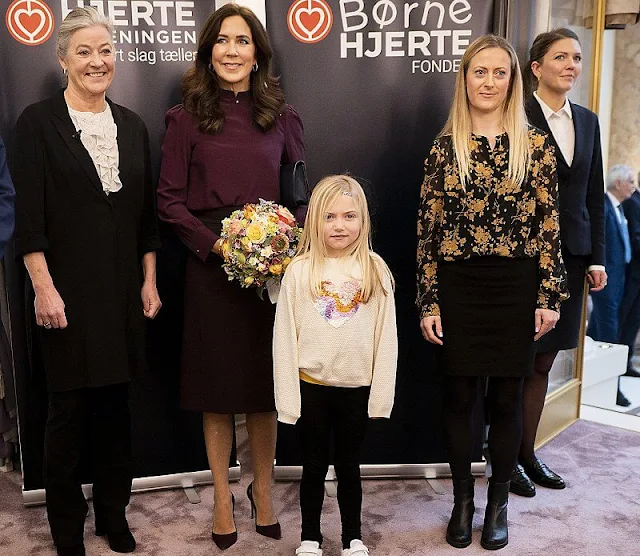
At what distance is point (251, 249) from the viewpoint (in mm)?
2488

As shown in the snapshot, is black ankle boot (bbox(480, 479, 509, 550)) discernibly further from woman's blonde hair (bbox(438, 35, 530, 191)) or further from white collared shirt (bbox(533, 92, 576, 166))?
white collared shirt (bbox(533, 92, 576, 166))

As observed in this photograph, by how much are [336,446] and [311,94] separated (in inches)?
53.3

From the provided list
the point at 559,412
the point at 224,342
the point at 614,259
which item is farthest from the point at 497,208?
the point at 614,259

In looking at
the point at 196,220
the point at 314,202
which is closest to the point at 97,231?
the point at 196,220

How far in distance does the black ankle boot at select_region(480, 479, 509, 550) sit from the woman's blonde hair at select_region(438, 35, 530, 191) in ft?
3.72

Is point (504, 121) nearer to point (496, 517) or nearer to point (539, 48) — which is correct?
point (539, 48)

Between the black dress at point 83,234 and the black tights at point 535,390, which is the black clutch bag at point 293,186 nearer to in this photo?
the black dress at point 83,234

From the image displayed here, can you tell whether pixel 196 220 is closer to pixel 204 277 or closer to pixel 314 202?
pixel 204 277

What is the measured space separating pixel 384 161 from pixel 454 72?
44 cm

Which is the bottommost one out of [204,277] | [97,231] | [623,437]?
[623,437]

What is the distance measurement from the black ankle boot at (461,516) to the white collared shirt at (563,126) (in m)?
Result: 1.34

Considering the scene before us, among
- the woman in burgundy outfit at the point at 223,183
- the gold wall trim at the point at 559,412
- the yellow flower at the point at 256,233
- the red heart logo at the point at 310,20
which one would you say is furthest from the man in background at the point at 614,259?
the yellow flower at the point at 256,233

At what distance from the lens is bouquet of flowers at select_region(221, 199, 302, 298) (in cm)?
250

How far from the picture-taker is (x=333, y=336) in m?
2.51
